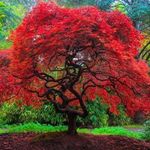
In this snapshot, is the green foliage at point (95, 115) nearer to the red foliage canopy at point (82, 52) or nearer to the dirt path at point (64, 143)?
the dirt path at point (64, 143)

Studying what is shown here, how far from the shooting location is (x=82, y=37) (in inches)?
278

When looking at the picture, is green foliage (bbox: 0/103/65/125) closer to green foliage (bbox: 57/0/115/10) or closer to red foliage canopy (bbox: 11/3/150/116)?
red foliage canopy (bbox: 11/3/150/116)

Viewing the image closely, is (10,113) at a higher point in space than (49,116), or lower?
higher

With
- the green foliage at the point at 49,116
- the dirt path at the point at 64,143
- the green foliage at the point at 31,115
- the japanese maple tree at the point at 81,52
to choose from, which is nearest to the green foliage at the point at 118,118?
the green foliage at the point at 31,115

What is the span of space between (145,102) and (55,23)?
287 centimetres

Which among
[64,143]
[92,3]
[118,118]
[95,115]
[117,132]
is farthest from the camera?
[92,3]

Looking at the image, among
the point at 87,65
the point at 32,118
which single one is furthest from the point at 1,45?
the point at 87,65

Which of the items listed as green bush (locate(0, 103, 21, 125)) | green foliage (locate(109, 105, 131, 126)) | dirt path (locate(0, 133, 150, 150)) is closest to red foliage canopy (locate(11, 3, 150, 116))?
dirt path (locate(0, 133, 150, 150))

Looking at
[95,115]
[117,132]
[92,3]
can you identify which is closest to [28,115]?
[95,115]

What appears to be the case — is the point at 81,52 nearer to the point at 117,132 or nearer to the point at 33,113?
the point at 117,132

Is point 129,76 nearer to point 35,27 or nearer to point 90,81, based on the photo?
point 90,81

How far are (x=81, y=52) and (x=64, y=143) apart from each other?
6.94 feet

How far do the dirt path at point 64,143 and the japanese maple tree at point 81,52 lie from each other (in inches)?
20.0

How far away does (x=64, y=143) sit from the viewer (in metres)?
8.57
